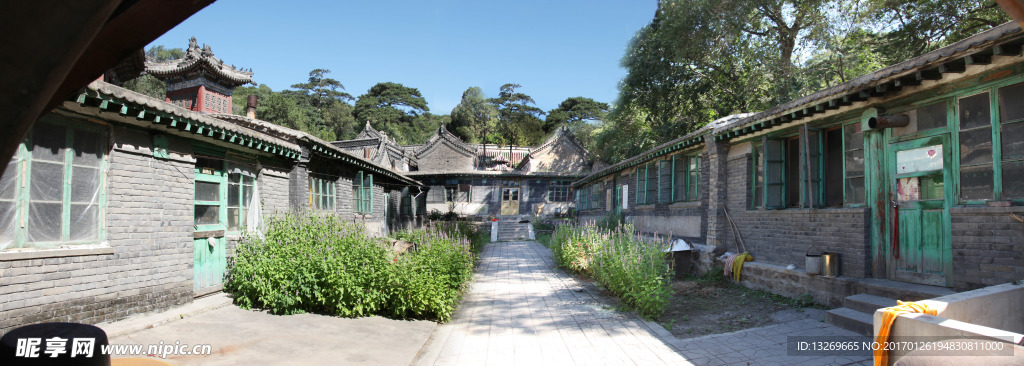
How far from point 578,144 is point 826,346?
112 feet

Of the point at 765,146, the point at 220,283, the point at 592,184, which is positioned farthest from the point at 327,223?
the point at 592,184

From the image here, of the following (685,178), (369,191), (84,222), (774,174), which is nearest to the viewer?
(84,222)

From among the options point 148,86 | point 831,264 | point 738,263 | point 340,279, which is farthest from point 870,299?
point 148,86

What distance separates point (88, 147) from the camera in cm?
519

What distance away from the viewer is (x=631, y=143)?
24656 millimetres

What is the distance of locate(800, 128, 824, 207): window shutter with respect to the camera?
756 centimetres

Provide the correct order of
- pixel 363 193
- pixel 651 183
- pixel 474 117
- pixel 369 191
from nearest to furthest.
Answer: pixel 651 183 < pixel 363 193 < pixel 369 191 < pixel 474 117

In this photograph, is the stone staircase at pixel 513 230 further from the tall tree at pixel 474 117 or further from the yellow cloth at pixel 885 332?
the tall tree at pixel 474 117

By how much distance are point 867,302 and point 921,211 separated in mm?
1305

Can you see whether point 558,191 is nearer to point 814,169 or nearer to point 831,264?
point 814,169

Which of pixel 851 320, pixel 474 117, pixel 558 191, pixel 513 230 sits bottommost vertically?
pixel 513 230

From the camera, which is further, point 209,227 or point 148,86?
point 148,86

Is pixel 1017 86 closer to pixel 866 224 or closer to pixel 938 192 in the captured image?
pixel 938 192

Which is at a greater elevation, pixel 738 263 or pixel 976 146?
pixel 976 146
